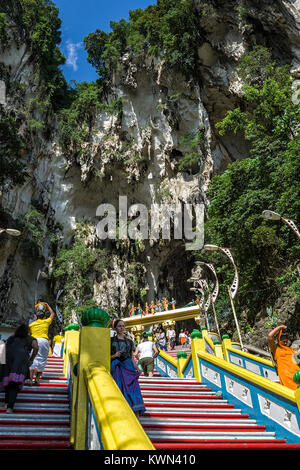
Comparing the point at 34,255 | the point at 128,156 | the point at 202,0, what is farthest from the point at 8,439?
the point at 202,0

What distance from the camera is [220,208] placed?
19062mm

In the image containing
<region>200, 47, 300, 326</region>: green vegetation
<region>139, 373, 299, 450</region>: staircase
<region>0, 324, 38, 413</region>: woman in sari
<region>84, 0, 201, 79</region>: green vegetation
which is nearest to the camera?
<region>139, 373, 299, 450</region>: staircase

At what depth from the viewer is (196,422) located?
3.69 metres

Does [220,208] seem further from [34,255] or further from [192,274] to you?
[34,255]

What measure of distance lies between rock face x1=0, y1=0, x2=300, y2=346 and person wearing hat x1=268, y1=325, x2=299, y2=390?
2003cm

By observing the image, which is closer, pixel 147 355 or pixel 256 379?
pixel 256 379

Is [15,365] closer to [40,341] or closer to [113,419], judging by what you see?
[40,341]

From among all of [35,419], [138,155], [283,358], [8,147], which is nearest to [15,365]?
[35,419]

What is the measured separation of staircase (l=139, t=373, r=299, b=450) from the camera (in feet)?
9.99

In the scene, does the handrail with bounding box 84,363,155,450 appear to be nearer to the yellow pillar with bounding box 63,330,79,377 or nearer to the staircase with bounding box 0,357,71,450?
the staircase with bounding box 0,357,71,450

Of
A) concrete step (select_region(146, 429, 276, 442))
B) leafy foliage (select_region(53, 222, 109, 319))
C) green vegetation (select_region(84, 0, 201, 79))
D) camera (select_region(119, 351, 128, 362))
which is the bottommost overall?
concrete step (select_region(146, 429, 276, 442))

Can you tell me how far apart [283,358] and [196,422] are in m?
1.23

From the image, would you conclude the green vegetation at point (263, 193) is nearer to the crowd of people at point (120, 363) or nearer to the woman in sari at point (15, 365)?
the crowd of people at point (120, 363)

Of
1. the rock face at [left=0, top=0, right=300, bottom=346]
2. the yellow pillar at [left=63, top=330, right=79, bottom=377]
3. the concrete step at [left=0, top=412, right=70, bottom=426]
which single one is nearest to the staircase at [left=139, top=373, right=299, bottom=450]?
the concrete step at [left=0, top=412, right=70, bottom=426]
